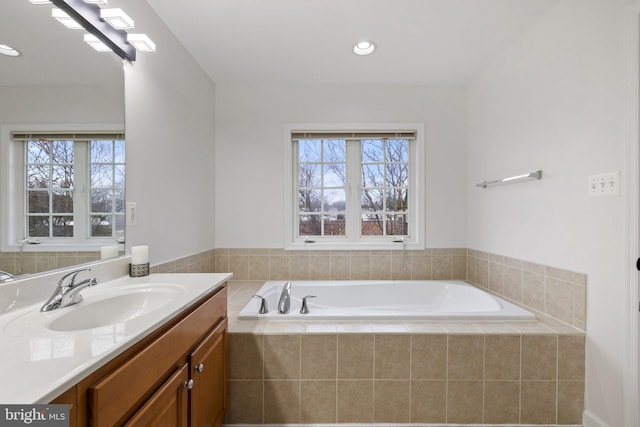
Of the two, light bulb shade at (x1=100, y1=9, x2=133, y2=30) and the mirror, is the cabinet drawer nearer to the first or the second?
the mirror

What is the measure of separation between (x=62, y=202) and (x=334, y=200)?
6.63ft

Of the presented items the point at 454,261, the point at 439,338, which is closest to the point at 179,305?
the point at 439,338

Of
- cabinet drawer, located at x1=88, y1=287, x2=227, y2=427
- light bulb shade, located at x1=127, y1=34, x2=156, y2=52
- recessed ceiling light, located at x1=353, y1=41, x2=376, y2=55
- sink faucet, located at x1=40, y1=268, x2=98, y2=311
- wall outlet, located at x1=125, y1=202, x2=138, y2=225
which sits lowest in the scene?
cabinet drawer, located at x1=88, y1=287, x2=227, y2=427

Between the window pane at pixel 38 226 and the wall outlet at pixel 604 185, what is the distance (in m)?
2.39

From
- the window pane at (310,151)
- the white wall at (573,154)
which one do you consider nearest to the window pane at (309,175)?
the window pane at (310,151)

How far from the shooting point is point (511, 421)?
1.51m

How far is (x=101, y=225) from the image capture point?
52.2 inches

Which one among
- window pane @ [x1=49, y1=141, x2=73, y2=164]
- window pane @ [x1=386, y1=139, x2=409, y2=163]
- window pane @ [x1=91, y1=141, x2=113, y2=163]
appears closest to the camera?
window pane @ [x1=49, y1=141, x2=73, y2=164]

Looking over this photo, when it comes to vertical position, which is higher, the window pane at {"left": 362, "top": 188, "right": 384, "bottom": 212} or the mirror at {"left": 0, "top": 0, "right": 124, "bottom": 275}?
the mirror at {"left": 0, "top": 0, "right": 124, "bottom": 275}

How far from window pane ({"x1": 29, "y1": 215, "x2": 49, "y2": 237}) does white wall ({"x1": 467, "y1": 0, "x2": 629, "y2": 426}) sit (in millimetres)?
2400

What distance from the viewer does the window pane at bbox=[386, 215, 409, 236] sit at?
2.77m

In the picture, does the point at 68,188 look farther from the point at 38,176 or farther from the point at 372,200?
the point at 372,200

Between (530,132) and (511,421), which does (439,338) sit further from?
(530,132)

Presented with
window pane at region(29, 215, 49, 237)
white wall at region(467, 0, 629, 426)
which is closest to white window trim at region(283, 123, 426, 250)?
white wall at region(467, 0, 629, 426)
